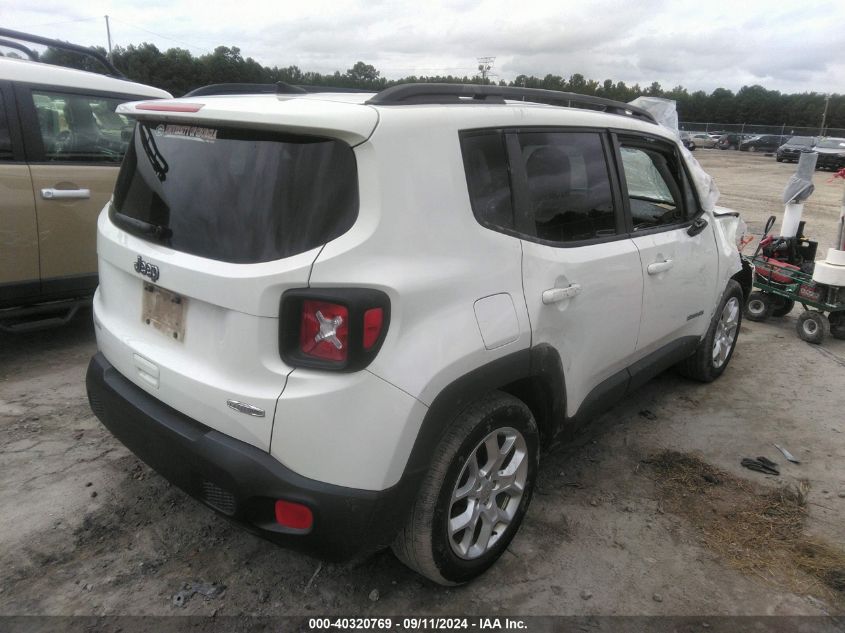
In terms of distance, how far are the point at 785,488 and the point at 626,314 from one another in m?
1.30

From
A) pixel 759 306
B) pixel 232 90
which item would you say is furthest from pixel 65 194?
pixel 759 306

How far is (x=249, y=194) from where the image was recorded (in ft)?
6.33

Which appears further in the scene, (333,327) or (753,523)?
(753,523)

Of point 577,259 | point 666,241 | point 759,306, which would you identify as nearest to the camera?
point 577,259

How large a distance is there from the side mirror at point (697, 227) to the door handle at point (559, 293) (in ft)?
4.68

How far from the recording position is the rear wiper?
85.0 inches

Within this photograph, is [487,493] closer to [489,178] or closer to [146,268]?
[489,178]

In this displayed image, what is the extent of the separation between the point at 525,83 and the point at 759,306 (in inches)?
2035

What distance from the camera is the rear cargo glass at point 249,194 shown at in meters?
1.84

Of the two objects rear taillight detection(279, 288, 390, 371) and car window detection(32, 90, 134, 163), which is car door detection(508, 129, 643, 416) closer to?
rear taillight detection(279, 288, 390, 371)

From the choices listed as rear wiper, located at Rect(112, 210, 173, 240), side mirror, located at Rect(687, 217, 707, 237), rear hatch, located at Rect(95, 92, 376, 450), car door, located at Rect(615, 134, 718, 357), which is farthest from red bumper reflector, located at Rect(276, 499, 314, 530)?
side mirror, located at Rect(687, 217, 707, 237)

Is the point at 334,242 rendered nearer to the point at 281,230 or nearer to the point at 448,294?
the point at 281,230

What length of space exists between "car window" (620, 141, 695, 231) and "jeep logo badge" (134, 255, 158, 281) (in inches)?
88.6

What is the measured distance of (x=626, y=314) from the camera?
116 inches
